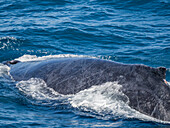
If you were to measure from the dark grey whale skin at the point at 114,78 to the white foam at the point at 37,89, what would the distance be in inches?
4.8

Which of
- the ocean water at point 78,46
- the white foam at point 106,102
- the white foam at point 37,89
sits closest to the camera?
the white foam at point 106,102

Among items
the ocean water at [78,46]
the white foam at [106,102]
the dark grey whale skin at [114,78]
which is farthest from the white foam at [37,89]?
the white foam at [106,102]

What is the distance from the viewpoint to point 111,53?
12516 millimetres

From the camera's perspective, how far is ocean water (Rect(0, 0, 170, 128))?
564cm

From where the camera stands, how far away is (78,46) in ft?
44.8

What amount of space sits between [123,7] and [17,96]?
15.0m

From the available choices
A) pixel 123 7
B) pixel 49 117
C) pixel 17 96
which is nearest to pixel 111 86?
pixel 49 117

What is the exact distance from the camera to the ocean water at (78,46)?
18.5ft

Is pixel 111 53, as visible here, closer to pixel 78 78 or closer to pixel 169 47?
pixel 169 47

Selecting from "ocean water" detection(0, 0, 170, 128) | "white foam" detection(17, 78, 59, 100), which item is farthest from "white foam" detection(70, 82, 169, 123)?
"white foam" detection(17, 78, 59, 100)

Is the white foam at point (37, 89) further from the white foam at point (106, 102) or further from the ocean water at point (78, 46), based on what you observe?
the white foam at point (106, 102)

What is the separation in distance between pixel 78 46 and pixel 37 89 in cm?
690

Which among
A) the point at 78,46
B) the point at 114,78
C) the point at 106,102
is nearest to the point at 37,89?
the point at 106,102

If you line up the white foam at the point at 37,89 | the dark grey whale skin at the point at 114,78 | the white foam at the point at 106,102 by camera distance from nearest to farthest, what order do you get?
1. the dark grey whale skin at the point at 114,78
2. the white foam at the point at 106,102
3. the white foam at the point at 37,89
